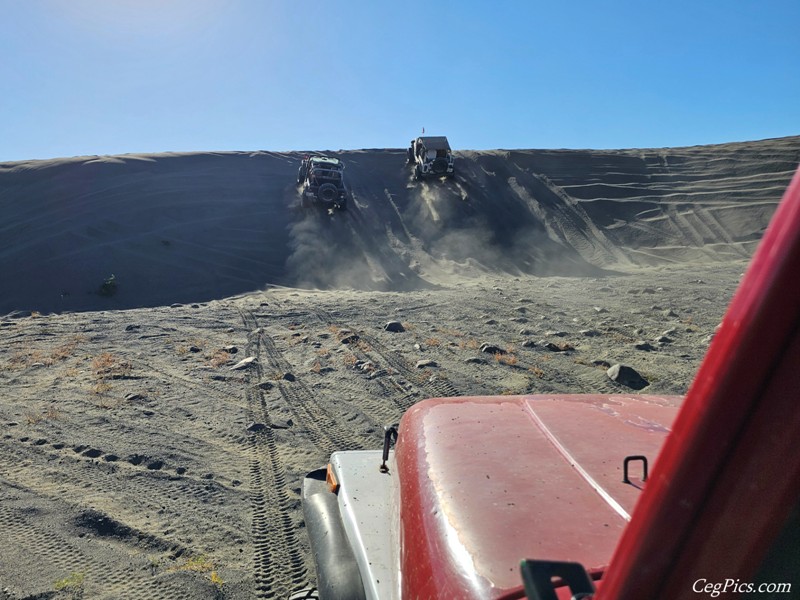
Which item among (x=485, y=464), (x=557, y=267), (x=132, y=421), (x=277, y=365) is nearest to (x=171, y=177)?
(x=557, y=267)

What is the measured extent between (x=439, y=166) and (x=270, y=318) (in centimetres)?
1821

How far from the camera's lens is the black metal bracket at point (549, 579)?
1147mm

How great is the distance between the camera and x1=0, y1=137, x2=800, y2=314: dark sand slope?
21.5 metres

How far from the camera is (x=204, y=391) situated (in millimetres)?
8148

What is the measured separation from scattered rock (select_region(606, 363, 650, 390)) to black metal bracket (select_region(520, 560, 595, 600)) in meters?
7.16

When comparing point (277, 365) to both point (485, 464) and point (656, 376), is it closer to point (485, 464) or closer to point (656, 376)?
point (656, 376)

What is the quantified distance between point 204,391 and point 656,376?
6.05 metres

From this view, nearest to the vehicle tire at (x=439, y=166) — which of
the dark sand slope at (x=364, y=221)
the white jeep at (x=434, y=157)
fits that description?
the white jeep at (x=434, y=157)

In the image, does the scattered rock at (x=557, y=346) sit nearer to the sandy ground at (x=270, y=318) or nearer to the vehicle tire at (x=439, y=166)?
the sandy ground at (x=270, y=318)

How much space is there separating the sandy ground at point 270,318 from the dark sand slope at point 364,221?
5.4 inches

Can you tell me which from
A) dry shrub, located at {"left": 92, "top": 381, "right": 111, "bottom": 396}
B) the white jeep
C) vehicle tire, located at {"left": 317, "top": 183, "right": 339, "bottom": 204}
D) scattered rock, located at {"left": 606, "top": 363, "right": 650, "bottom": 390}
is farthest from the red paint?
the white jeep

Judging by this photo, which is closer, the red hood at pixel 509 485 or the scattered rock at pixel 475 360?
the red hood at pixel 509 485

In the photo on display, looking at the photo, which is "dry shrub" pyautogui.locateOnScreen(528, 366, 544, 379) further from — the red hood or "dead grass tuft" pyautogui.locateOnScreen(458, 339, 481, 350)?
the red hood

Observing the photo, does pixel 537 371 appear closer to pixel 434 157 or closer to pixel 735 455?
pixel 735 455
